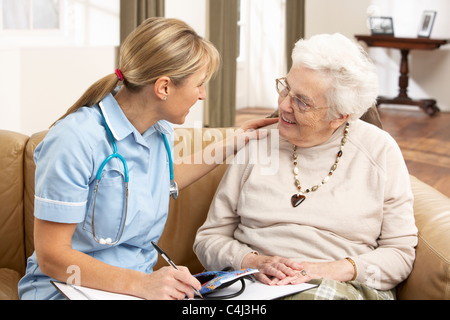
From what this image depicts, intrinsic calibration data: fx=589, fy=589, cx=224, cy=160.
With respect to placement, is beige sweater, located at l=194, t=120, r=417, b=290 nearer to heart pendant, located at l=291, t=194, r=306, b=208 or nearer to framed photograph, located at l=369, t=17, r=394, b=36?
heart pendant, located at l=291, t=194, r=306, b=208

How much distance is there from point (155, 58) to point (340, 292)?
2.53 feet

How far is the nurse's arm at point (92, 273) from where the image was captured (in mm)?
1376

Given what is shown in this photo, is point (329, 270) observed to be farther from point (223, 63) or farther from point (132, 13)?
point (223, 63)

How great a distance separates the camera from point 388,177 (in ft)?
5.76

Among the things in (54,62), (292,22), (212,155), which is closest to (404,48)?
(292,22)

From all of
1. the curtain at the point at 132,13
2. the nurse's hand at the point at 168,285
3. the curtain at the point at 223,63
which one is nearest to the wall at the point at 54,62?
the curtain at the point at 132,13

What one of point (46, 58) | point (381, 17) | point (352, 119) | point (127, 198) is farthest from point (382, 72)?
point (127, 198)

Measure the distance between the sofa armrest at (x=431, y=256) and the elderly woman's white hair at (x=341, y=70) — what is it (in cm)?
39

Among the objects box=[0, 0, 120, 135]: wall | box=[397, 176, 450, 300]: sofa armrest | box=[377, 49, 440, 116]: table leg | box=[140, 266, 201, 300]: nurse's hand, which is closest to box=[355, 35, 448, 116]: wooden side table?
box=[377, 49, 440, 116]: table leg

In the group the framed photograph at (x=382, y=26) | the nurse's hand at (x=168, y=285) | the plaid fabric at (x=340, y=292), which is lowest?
the plaid fabric at (x=340, y=292)

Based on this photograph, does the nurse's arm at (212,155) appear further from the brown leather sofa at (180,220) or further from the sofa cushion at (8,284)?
the sofa cushion at (8,284)

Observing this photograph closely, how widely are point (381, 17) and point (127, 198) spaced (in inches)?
267

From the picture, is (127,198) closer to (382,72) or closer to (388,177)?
(388,177)

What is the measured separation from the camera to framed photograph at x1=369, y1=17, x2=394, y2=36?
7.56 meters
